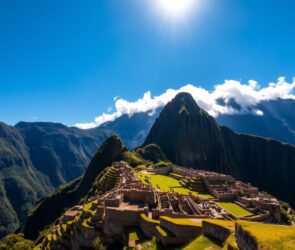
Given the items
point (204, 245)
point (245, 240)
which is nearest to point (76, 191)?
point (204, 245)

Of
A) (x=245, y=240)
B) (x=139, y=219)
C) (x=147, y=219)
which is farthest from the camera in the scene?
(x=139, y=219)

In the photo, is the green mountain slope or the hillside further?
the green mountain slope

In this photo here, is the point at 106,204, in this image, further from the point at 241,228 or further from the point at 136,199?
the point at 241,228

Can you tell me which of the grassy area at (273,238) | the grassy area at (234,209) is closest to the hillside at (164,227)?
the grassy area at (273,238)

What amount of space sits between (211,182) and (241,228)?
265 ft

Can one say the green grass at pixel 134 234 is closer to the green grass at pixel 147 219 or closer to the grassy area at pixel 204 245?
the green grass at pixel 147 219

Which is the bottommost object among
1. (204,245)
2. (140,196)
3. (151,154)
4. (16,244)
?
(16,244)

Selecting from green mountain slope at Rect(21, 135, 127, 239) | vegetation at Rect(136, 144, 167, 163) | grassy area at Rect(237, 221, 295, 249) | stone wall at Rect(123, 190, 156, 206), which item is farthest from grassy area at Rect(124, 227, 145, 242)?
vegetation at Rect(136, 144, 167, 163)

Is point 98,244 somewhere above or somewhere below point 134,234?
below

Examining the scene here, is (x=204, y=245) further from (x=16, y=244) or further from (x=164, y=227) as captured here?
(x=16, y=244)

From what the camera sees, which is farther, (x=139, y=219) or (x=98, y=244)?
(x=139, y=219)

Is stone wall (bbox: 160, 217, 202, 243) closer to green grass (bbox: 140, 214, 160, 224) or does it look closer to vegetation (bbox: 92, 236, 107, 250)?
green grass (bbox: 140, 214, 160, 224)

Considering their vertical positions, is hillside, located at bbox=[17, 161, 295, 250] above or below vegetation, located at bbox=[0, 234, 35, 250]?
above

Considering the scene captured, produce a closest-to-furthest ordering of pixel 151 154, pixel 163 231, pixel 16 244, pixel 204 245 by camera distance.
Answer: pixel 204 245 < pixel 163 231 < pixel 16 244 < pixel 151 154
